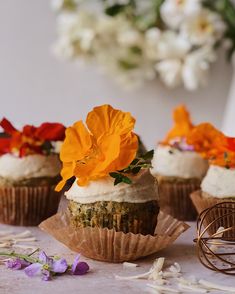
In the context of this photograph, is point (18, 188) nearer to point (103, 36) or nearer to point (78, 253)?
point (78, 253)

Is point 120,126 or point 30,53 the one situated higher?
point 30,53

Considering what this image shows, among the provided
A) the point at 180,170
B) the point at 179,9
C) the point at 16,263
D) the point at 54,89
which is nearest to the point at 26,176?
the point at 180,170

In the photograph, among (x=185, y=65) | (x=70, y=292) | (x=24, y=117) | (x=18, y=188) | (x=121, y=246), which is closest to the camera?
(x=70, y=292)

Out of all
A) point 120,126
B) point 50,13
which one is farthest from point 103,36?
point 120,126

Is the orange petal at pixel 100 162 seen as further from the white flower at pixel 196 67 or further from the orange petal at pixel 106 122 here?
the white flower at pixel 196 67

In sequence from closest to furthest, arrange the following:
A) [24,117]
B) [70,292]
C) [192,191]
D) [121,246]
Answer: [70,292]
[121,246]
[192,191]
[24,117]
